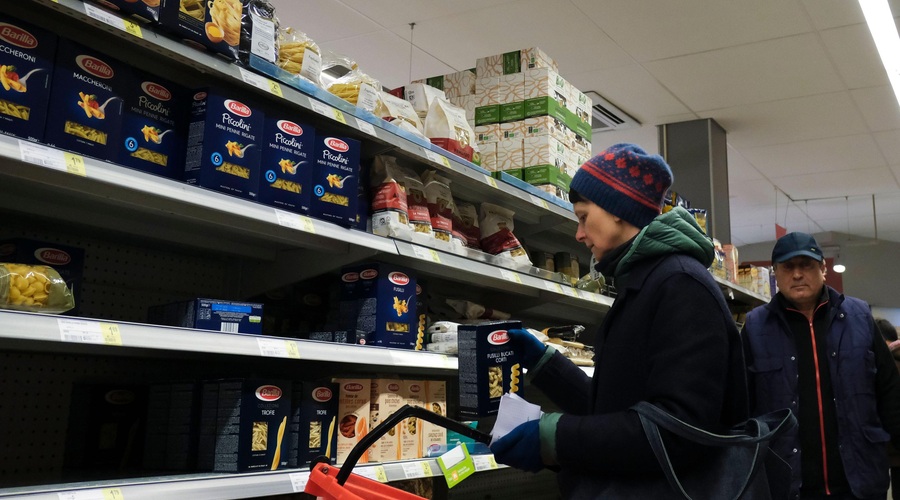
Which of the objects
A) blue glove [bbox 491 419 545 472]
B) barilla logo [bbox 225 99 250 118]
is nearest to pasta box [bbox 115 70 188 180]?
barilla logo [bbox 225 99 250 118]

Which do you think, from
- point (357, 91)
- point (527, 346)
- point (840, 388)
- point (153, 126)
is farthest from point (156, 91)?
point (840, 388)

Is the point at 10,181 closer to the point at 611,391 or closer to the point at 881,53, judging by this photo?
the point at 611,391

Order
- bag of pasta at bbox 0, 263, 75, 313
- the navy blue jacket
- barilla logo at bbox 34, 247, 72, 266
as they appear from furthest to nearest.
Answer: the navy blue jacket → barilla logo at bbox 34, 247, 72, 266 → bag of pasta at bbox 0, 263, 75, 313

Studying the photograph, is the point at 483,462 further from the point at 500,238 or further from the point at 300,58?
the point at 300,58

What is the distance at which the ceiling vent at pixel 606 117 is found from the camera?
6070 millimetres

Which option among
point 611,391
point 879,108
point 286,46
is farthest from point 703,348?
point 879,108

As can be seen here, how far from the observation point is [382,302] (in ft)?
8.16

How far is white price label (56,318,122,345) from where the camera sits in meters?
1.51

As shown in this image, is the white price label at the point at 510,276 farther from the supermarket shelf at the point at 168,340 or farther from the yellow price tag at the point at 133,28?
the yellow price tag at the point at 133,28

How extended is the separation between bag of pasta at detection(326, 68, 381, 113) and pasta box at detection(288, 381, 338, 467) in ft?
3.09

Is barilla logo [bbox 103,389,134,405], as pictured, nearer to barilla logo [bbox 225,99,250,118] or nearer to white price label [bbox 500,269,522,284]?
barilla logo [bbox 225,99,250,118]

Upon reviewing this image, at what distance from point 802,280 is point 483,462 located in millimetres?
1700

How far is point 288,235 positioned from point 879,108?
5590 millimetres

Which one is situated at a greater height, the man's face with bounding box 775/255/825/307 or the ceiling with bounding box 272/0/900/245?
the ceiling with bounding box 272/0/900/245
